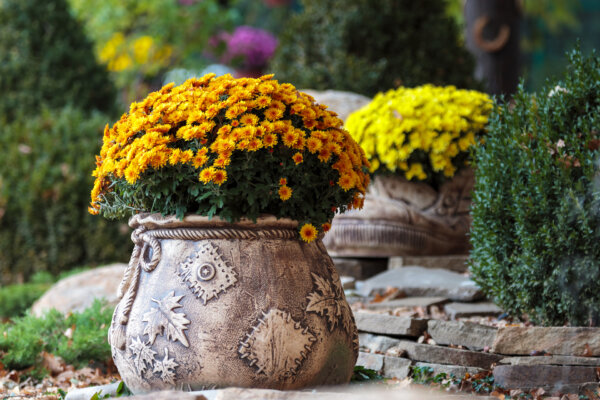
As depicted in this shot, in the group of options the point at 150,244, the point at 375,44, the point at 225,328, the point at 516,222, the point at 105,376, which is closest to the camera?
the point at 225,328

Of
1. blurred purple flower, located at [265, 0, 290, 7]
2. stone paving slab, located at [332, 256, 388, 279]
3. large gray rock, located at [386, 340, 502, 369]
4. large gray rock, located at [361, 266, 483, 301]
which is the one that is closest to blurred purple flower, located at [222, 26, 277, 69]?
blurred purple flower, located at [265, 0, 290, 7]

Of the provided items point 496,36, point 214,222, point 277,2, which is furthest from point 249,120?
point 277,2

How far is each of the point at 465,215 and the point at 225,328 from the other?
2.98 metres

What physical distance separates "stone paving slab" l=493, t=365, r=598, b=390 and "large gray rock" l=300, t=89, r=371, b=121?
3.00 m

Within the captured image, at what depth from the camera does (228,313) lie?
248 centimetres

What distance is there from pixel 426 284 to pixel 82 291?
101 inches

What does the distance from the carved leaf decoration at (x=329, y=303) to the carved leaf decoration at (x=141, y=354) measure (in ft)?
2.08

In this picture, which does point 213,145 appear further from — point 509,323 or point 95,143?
point 95,143

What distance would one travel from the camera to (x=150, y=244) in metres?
2.72

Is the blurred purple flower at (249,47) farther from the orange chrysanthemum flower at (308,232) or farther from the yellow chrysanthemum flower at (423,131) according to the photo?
the orange chrysanthemum flower at (308,232)

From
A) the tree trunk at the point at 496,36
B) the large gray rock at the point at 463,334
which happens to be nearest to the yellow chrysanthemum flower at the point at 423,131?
the large gray rock at the point at 463,334

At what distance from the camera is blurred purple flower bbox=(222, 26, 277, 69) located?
476 inches

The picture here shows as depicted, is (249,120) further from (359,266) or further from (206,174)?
(359,266)

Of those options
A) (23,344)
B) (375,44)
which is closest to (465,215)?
(375,44)
